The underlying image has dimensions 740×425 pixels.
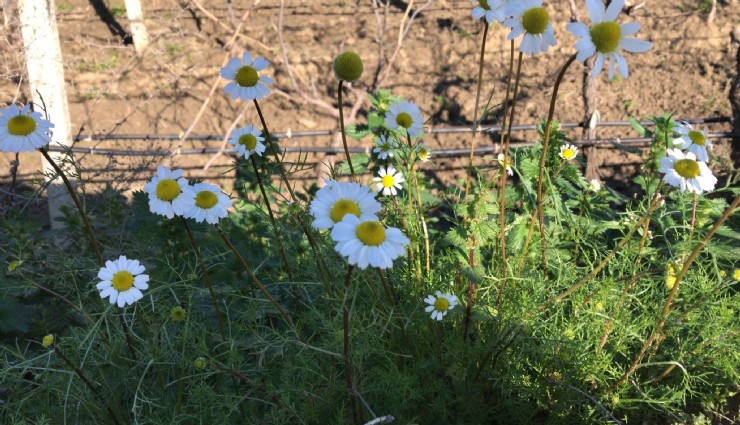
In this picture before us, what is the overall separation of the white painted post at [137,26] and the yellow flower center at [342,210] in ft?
17.3

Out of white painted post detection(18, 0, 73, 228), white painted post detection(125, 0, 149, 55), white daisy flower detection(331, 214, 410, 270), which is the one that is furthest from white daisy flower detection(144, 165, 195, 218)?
white painted post detection(125, 0, 149, 55)

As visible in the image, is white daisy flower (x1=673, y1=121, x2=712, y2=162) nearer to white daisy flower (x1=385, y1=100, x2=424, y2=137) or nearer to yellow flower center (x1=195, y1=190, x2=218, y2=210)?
white daisy flower (x1=385, y1=100, x2=424, y2=137)

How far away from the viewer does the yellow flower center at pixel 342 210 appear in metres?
1.28

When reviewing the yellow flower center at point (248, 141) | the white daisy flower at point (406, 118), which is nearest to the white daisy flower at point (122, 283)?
the yellow flower center at point (248, 141)

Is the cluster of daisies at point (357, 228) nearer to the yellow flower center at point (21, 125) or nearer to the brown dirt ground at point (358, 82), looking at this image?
the yellow flower center at point (21, 125)

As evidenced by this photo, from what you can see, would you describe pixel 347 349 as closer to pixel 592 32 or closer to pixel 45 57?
pixel 592 32

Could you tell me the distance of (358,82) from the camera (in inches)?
241

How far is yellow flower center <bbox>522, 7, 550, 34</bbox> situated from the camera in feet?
5.12

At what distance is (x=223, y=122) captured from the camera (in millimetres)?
5609

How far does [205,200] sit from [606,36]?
3.21 feet

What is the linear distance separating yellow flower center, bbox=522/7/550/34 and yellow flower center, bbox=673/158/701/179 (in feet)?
1.58

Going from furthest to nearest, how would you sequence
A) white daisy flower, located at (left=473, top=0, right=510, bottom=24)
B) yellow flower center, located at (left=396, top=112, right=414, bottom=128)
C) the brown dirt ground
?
the brown dirt ground
yellow flower center, located at (left=396, top=112, right=414, bottom=128)
white daisy flower, located at (left=473, top=0, right=510, bottom=24)

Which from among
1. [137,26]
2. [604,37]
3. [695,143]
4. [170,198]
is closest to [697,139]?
[695,143]

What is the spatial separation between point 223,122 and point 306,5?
228cm
